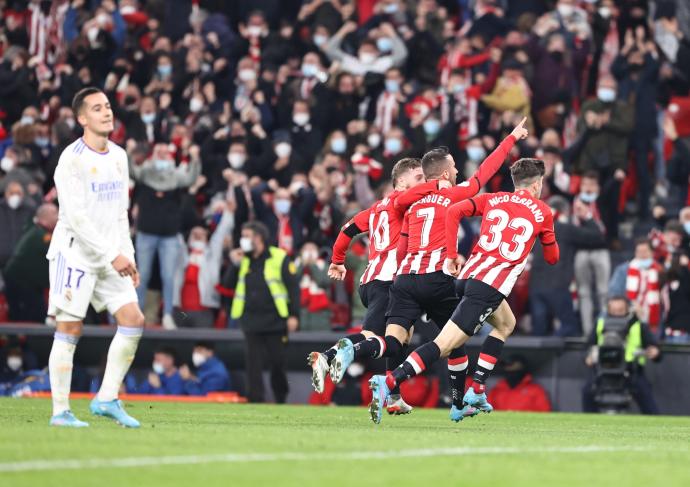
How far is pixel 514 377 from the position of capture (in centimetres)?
1931

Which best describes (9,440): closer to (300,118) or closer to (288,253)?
(288,253)

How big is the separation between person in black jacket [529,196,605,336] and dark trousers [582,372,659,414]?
0.96 meters

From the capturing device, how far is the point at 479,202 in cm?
1206

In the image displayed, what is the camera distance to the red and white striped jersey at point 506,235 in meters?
12.0

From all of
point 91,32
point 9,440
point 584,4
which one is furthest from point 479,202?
point 91,32

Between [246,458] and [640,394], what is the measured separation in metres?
11.2

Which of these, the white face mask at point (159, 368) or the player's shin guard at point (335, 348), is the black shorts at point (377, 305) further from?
the white face mask at point (159, 368)

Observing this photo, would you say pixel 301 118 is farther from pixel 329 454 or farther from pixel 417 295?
pixel 329 454

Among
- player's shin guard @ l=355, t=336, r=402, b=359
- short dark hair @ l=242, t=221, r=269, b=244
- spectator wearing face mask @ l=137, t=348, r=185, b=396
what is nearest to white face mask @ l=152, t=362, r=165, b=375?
spectator wearing face mask @ l=137, t=348, r=185, b=396

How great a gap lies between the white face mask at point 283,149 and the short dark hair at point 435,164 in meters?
9.18

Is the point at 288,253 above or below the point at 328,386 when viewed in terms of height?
above

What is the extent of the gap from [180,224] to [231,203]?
2.46ft

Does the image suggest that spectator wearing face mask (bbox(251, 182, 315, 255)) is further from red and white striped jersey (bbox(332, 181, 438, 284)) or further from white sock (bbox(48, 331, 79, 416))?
white sock (bbox(48, 331, 79, 416))

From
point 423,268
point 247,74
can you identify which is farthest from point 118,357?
point 247,74
